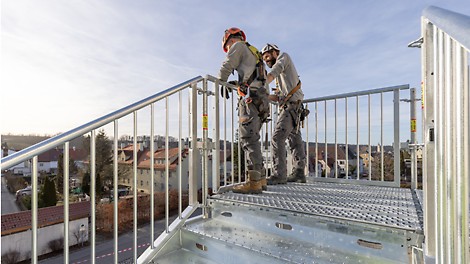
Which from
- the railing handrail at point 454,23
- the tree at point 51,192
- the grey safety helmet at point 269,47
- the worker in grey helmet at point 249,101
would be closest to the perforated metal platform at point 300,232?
the worker in grey helmet at point 249,101

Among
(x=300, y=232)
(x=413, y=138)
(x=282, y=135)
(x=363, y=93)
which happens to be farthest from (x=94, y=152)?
(x=413, y=138)

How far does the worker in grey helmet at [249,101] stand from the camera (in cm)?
258

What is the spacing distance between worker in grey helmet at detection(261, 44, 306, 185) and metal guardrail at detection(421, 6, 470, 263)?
83.4 inches

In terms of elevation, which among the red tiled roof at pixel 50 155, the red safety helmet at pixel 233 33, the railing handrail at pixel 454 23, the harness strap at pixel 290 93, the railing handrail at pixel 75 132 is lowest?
the red tiled roof at pixel 50 155

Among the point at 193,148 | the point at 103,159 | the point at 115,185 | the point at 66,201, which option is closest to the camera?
the point at 66,201

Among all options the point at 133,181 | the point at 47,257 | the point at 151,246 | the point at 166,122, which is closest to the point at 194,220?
the point at 151,246

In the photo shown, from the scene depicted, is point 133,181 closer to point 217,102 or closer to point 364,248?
point 217,102

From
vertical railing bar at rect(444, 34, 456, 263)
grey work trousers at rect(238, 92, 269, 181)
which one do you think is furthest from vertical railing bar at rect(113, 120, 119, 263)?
vertical railing bar at rect(444, 34, 456, 263)

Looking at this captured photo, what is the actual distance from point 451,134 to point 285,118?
8.06 ft

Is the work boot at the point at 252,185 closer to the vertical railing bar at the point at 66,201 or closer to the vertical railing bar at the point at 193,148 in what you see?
the vertical railing bar at the point at 193,148

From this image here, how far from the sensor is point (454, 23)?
667mm

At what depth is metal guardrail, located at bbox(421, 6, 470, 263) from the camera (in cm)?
66

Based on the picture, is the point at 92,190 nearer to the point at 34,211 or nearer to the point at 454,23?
the point at 34,211

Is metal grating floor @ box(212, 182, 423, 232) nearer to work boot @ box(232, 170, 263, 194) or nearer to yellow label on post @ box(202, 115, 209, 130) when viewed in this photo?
work boot @ box(232, 170, 263, 194)
